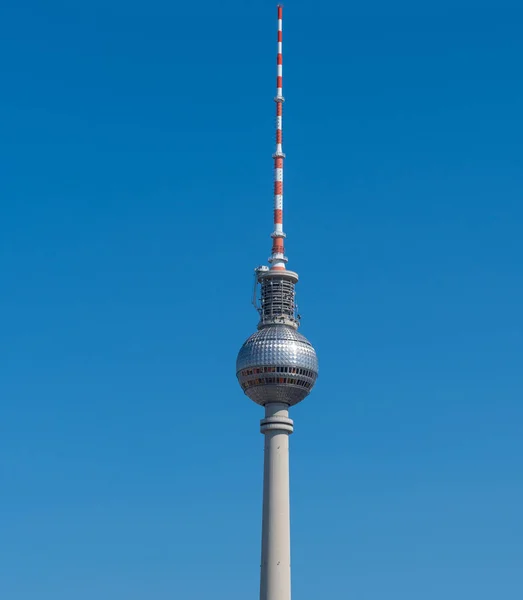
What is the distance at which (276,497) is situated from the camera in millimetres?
183750

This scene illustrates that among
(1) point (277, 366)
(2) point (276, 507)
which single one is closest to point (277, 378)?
(1) point (277, 366)

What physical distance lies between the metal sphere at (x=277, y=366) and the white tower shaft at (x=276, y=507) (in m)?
2.33

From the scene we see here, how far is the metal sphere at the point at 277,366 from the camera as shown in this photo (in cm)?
18788

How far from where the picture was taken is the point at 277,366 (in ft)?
616

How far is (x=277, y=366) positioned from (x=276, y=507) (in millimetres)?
20054

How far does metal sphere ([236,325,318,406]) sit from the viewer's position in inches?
Result: 7397

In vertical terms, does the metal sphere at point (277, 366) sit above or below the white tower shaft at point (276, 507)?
above

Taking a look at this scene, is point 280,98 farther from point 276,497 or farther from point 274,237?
point 276,497

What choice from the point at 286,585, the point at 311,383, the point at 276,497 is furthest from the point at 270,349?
the point at 286,585

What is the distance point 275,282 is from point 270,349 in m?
12.2

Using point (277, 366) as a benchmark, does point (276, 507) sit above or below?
below

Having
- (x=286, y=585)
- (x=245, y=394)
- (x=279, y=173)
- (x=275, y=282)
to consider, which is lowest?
(x=286, y=585)

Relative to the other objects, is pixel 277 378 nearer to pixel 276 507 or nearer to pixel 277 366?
pixel 277 366

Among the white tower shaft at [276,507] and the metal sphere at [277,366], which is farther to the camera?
the metal sphere at [277,366]
